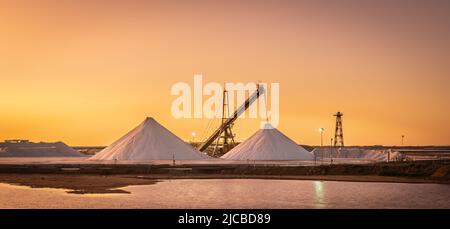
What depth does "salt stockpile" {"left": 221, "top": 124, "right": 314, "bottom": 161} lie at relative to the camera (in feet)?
260

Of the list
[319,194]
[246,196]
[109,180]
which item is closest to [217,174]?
[109,180]

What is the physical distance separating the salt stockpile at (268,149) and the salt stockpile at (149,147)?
4973 millimetres

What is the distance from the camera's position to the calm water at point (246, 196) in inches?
1207

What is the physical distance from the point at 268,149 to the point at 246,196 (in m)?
45.0

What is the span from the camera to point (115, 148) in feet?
258

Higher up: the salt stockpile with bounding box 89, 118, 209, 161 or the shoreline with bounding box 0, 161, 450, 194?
the salt stockpile with bounding box 89, 118, 209, 161

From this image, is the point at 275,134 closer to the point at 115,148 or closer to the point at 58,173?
the point at 115,148

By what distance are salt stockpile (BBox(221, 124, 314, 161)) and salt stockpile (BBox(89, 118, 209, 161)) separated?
16.3 feet

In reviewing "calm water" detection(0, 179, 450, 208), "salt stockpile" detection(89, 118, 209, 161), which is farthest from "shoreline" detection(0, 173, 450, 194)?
"salt stockpile" detection(89, 118, 209, 161)

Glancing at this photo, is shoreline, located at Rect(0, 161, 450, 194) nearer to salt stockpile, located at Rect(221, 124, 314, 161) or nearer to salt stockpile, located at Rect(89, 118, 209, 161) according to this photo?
salt stockpile, located at Rect(89, 118, 209, 161)

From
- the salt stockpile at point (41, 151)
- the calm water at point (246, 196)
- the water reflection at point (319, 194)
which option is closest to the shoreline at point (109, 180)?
the calm water at point (246, 196)

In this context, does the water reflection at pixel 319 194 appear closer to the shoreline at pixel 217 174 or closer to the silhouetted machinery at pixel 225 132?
the shoreline at pixel 217 174
